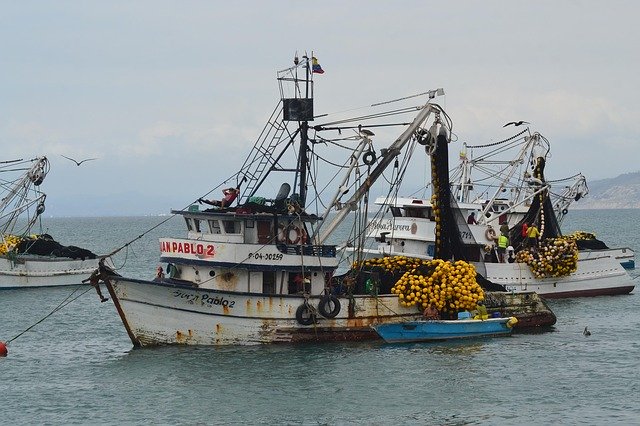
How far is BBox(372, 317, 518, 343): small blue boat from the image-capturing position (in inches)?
1505

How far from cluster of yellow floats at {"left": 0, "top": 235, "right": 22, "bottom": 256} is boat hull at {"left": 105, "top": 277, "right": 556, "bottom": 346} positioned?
29893 mm

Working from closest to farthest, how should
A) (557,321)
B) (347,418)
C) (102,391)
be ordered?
(347,418) → (102,391) → (557,321)

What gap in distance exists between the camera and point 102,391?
32.1 meters

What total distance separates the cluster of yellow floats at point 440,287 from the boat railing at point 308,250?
7.00ft

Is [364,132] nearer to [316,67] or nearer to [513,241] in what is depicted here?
[316,67]

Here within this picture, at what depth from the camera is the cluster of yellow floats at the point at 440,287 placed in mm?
39156

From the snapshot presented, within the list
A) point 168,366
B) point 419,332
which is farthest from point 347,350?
point 168,366

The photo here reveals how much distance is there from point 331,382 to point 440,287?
8.17 meters

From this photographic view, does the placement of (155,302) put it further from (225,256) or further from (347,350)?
(347,350)

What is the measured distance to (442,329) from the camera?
128 feet

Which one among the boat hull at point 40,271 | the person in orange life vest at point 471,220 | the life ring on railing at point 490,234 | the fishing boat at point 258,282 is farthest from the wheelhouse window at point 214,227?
the boat hull at point 40,271

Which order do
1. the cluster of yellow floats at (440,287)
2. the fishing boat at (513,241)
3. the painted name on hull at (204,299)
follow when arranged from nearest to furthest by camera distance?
1. the painted name on hull at (204,299)
2. the cluster of yellow floats at (440,287)
3. the fishing boat at (513,241)

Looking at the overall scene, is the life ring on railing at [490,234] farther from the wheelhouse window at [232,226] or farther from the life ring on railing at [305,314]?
the wheelhouse window at [232,226]

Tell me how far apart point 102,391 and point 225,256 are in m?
6.70
